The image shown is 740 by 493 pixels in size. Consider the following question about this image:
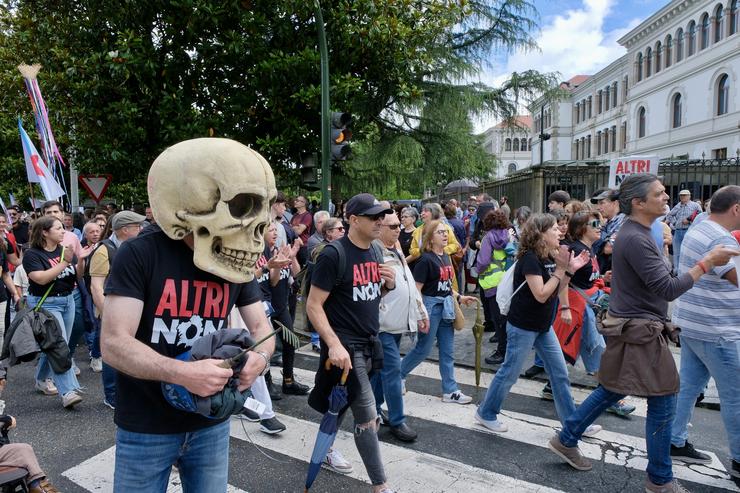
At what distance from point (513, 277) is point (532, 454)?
1.43m

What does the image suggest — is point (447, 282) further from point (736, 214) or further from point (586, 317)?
point (736, 214)

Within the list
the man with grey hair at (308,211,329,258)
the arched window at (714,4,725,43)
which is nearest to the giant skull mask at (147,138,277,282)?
the man with grey hair at (308,211,329,258)

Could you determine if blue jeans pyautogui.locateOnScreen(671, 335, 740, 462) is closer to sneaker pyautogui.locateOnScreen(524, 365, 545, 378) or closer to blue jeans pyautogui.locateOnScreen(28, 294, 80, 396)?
sneaker pyautogui.locateOnScreen(524, 365, 545, 378)

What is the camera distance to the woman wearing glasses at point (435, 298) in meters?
5.01

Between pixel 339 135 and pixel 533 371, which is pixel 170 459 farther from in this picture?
pixel 339 135

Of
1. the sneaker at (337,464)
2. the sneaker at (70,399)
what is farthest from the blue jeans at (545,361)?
the sneaker at (70,399)

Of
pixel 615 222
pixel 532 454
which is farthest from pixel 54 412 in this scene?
pixel 615 222

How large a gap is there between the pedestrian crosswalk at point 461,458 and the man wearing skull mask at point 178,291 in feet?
4.21

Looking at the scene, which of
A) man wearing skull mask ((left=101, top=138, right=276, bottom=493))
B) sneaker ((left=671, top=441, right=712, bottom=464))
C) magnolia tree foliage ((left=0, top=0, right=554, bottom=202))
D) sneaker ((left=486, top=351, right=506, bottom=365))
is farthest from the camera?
magnolia tree foliage ((left=0, top=0, right=554, bottom=202))

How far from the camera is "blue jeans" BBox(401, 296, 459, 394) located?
4.99m

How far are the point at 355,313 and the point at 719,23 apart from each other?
40.3m

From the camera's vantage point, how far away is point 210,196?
1.90 m

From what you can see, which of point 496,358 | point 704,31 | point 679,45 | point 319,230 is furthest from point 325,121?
point 679,45

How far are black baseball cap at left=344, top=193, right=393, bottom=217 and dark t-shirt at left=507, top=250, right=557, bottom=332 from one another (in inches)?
55.6
